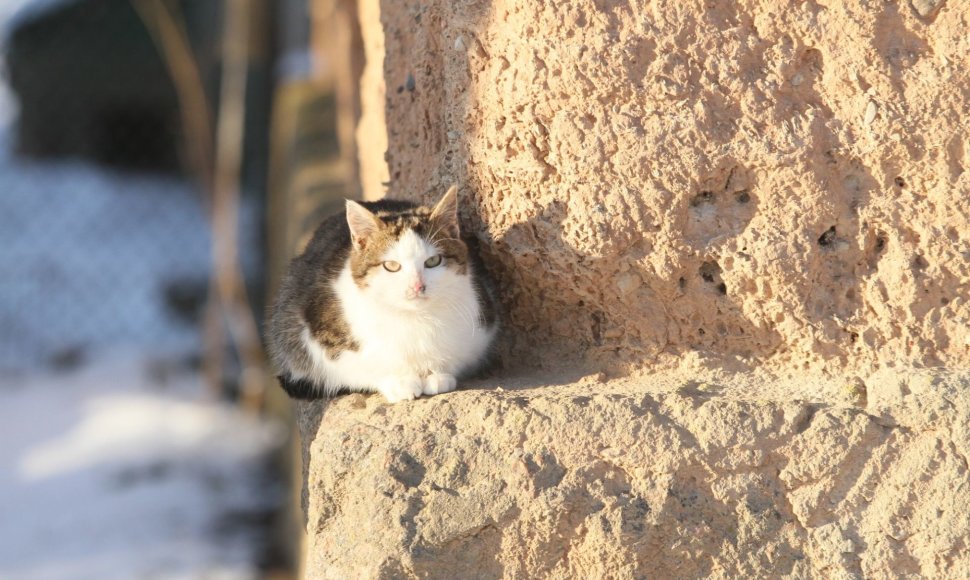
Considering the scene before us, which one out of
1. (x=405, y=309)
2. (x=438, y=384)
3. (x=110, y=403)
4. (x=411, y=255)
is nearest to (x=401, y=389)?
(x=438, y=384)

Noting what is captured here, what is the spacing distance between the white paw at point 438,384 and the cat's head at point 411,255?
0.18 meters

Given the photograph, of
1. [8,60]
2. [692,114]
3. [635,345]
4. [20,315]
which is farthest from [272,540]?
[8,60]

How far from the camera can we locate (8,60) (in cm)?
823

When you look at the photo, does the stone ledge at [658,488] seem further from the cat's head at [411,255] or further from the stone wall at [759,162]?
the cat's head at [411,255]

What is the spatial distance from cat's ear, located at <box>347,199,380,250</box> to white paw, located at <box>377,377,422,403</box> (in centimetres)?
34

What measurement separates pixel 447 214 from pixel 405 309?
251mm

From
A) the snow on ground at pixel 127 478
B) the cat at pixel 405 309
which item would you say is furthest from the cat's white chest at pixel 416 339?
the snow on ground at pixel 127 478

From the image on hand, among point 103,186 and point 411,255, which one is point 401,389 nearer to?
point 411,255

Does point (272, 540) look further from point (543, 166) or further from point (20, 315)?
point (543, 166)

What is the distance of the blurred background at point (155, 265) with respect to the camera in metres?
5.35

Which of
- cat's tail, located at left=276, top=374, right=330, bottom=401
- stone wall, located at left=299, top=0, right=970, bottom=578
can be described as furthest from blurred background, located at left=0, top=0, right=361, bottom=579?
stone wall, located at left=299, top=0, right=970, bottom=578

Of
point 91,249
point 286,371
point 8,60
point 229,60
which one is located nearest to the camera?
point 286,371

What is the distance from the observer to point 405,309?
2527mm

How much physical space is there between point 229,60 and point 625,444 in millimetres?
5076
